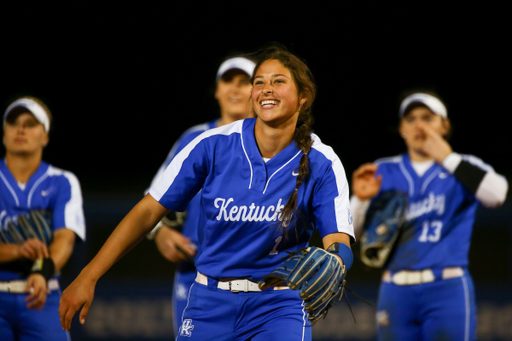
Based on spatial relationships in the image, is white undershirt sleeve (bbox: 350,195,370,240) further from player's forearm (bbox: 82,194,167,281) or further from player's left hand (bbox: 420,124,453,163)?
player's forearm (bbox: 82,194,167,281)

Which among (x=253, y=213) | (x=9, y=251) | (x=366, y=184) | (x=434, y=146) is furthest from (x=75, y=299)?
(x=434, y=146)

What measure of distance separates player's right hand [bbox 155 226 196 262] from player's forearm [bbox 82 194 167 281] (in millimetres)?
1151

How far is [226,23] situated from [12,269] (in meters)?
6.90

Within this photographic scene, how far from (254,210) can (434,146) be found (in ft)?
7.79

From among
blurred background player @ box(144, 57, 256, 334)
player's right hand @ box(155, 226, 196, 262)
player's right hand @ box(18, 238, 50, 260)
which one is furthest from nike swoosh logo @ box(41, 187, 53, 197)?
player's right hand @ box(155, 226, 196, 262)

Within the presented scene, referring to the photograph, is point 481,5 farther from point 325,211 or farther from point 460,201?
point 325,211

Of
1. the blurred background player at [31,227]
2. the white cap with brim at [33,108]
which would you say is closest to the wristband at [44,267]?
the blurred background player at [31,227]

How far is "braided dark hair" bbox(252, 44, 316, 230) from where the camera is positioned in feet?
8.09

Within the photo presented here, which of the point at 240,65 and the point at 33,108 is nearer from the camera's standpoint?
the point at 240,65

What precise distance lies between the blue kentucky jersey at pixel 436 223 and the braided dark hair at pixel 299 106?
1925mm

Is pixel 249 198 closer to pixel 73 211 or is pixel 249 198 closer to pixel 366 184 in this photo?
pixel 366 184

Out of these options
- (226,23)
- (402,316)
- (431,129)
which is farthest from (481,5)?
(402,316)

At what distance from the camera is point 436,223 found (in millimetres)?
4289

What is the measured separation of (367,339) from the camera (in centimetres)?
617
